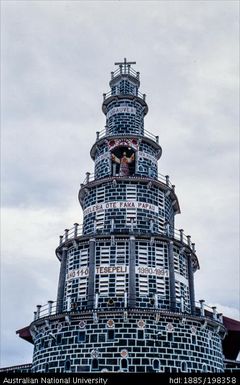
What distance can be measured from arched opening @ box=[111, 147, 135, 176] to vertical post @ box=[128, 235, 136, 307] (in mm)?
9606

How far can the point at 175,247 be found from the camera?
48.0 m

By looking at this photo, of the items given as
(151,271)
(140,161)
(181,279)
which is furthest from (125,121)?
(181,279)

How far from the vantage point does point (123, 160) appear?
53500 mm

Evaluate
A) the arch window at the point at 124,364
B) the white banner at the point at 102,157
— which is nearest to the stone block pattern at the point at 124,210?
the white banner at the point at 102,157

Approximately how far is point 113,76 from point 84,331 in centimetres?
3098

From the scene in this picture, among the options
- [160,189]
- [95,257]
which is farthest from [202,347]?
[160,189]

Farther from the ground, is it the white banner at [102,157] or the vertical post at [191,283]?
the white banner at [102,157]

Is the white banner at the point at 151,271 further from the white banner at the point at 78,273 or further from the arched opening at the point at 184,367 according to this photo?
the arched opening at the point at 184,367

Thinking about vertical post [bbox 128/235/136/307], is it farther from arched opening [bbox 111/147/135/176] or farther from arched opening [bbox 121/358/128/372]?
arched opening [bbox 111/147/135/176]

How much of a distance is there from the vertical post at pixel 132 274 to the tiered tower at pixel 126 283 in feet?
0.28

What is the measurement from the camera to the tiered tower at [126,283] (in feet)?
134

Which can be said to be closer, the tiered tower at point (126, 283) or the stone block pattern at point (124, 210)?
the tiered tower at point (126, 283)

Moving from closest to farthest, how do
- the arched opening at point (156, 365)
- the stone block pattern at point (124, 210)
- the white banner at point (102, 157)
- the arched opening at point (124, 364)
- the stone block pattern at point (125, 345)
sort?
1. the arched opening at point (124, 364)
2. the arched opening at point (156, 365)
3. the stone block pattern at point (125, 345)
4. the stone block pattern at point (124, 210)
5. the white banner at point (102, 157)

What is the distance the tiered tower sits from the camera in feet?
134
